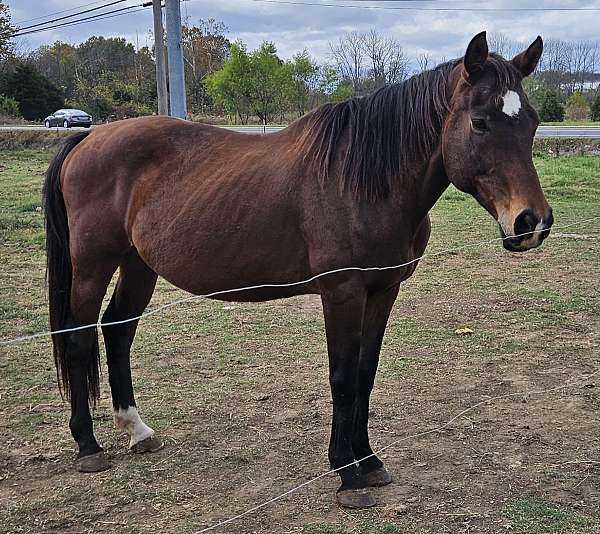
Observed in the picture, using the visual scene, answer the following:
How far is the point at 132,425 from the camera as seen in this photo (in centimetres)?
360

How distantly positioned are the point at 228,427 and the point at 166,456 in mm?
440

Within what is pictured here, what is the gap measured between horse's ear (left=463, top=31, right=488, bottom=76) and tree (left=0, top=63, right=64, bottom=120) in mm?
37889

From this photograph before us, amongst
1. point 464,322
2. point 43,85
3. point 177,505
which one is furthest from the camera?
point 43,85

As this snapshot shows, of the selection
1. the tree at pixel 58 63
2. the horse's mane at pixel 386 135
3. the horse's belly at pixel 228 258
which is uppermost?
the tree at pixel 58 63

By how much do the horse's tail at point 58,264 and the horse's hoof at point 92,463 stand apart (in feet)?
1.26

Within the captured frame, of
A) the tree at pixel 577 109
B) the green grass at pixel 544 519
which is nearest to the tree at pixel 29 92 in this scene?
the tree at pixel 577 109

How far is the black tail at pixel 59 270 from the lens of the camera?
3561 mm

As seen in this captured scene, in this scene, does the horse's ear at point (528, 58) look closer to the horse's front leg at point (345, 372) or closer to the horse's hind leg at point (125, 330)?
the horse's front leg at point (345, 372)

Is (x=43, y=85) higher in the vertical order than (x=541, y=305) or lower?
higher

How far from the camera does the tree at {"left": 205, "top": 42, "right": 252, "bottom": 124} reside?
85.4 feet

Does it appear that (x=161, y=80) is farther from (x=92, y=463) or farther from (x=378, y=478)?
(x=378, y=478)

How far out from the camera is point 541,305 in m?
5.95

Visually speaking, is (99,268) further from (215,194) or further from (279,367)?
(279,367)

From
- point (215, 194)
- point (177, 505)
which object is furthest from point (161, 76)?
point (177, 505)
